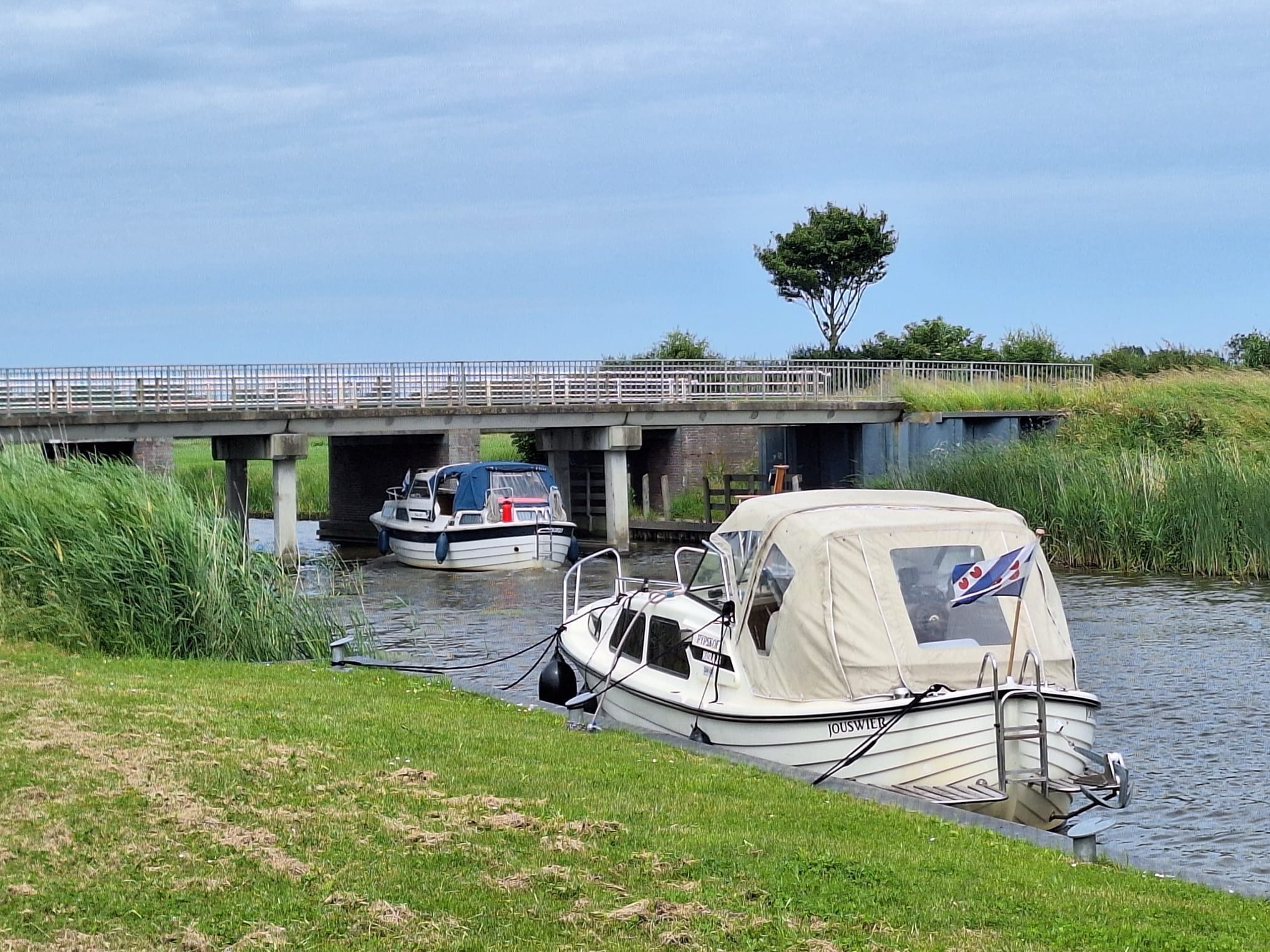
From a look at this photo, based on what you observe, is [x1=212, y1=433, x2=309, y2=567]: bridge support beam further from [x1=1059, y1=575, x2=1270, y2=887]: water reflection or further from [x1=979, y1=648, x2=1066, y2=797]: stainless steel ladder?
[x1=979, y1=648, x2=1066, y2=797]: stainless steel ladder

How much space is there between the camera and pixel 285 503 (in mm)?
42938

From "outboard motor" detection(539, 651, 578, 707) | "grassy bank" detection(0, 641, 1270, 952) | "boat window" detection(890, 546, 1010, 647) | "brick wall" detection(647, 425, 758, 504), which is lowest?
"outboard motor" detection(539, 651, 578, 707)

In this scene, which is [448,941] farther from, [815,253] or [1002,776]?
[815,253]

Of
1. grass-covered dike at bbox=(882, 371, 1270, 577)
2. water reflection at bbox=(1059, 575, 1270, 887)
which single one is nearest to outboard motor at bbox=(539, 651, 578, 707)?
water reflection at bbox=(1059, 575, 1270, 887)

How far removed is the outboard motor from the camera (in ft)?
57.4

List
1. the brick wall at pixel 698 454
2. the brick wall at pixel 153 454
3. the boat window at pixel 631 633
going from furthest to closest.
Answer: the brick wall at pixel 698 454 < the brick wall at pixel 153 454 < the boat window at pixel 631 633

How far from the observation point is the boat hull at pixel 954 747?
12383 millimetres

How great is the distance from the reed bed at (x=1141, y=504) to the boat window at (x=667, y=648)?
22.6m

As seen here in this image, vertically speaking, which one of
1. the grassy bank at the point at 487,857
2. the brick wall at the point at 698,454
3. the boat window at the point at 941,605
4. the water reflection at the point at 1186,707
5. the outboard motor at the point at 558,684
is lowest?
the water reflection at the point at 1186,707

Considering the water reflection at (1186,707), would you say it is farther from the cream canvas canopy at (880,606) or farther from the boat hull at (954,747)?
the cream canvas canopy at (880,606)

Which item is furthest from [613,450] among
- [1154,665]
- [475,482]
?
[1154,665]

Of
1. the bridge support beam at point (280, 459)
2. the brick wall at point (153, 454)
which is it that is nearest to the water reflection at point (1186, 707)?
the bridge support beam at point (280, 459)

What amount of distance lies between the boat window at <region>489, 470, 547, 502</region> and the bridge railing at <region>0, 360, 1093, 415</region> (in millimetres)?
3857

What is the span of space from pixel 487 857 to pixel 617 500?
3966 cm
